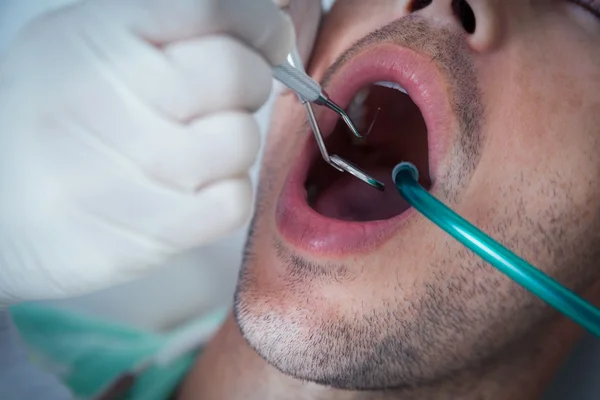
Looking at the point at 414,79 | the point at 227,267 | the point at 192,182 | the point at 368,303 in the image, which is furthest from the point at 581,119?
the point at 227,267

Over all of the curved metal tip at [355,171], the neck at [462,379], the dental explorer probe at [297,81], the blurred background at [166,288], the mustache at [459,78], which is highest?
the mustache at [459,78]

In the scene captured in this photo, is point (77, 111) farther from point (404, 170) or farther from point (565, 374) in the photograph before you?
point (565, 374)

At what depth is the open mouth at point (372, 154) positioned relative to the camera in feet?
3.03

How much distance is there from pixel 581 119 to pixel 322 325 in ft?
1.41

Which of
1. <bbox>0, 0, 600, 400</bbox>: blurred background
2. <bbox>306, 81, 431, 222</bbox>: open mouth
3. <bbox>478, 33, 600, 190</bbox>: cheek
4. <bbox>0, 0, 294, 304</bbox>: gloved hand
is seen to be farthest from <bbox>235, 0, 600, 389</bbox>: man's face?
<bbox>0, 0, 600, 400</bbox>: blurred background

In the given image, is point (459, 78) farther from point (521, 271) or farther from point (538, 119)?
point (521, 271)

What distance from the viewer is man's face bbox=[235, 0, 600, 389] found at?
699mm

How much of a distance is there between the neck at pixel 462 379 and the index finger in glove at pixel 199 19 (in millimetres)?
541

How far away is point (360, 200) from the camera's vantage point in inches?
37.4

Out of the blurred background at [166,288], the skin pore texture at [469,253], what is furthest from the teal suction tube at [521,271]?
the blurred background at [166,288]

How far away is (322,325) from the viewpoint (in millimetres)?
757

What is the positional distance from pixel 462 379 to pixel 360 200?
325 millimetres

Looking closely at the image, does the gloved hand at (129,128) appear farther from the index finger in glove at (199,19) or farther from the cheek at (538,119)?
the cheek at (538,119)

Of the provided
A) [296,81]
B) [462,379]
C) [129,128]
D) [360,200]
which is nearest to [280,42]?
[296,81]
